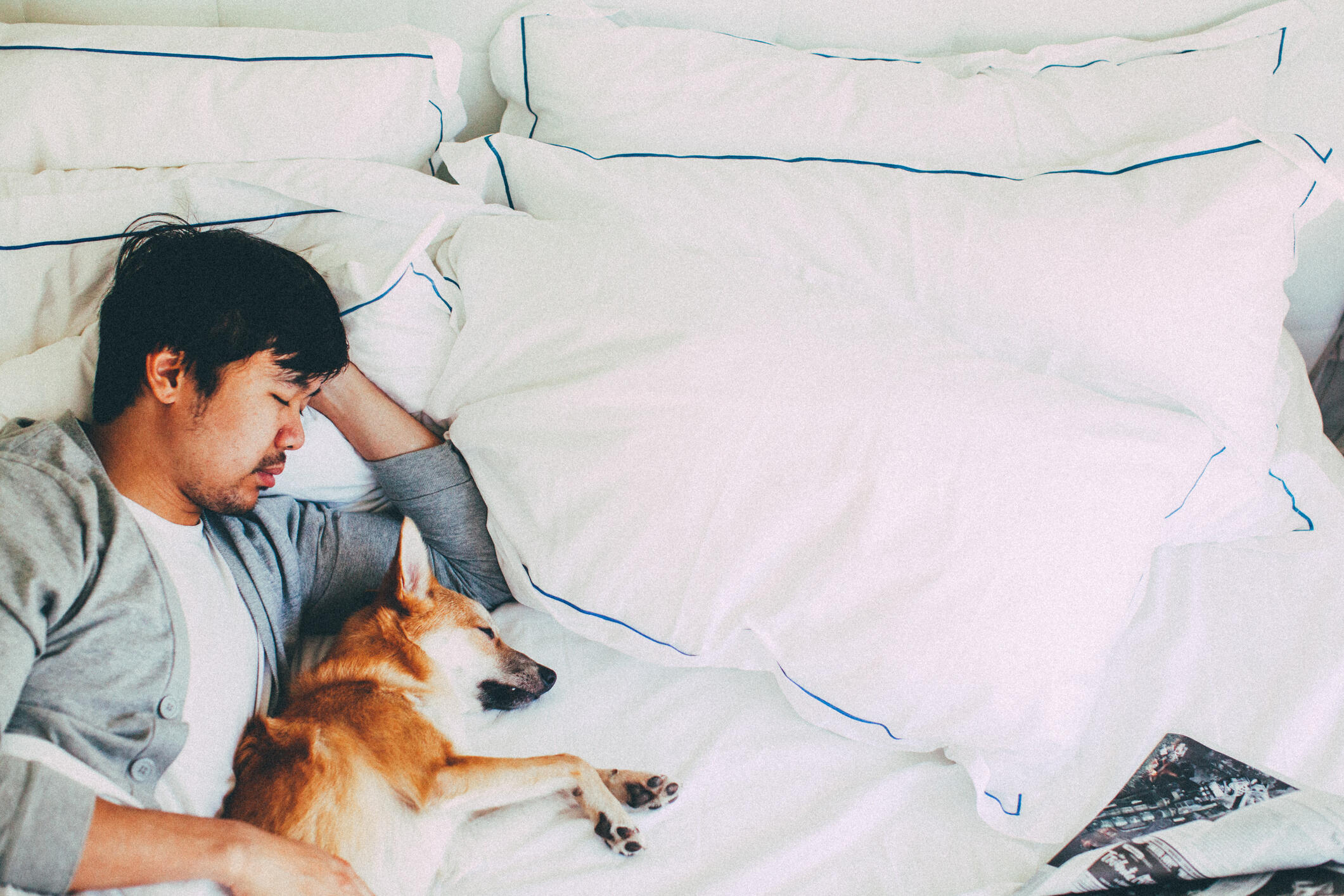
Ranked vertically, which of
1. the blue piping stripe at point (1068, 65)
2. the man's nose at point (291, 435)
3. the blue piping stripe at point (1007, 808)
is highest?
the blue piping stripe at point (1068, 65)

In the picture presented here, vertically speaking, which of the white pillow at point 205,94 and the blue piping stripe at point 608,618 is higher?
the white pillow at point 205,94

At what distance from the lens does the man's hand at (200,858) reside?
780mm

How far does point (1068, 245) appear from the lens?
1.12 m

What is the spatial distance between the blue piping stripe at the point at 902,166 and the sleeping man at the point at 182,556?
0.51 meters

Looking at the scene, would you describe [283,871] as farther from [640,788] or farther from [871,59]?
[871,59]

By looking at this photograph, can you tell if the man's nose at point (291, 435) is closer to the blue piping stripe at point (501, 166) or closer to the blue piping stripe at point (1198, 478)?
the blue piping stripe at point (501, 166)

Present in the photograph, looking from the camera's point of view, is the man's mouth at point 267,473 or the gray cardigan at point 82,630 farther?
the man's mouth at point 267,473

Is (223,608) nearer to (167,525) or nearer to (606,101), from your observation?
(167,525)

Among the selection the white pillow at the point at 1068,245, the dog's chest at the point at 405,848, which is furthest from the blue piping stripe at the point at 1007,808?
the dog's chest at the point at 405,848

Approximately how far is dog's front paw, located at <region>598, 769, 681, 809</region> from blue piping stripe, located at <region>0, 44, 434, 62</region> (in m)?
1.18

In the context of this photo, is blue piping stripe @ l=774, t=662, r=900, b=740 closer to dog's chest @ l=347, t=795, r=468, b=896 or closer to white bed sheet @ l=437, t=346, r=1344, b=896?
white bed sheet @ l=437, t=346, r=1344, b=896

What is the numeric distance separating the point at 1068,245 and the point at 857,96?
0.47 m

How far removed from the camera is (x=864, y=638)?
99cm

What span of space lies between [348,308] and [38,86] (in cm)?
58
